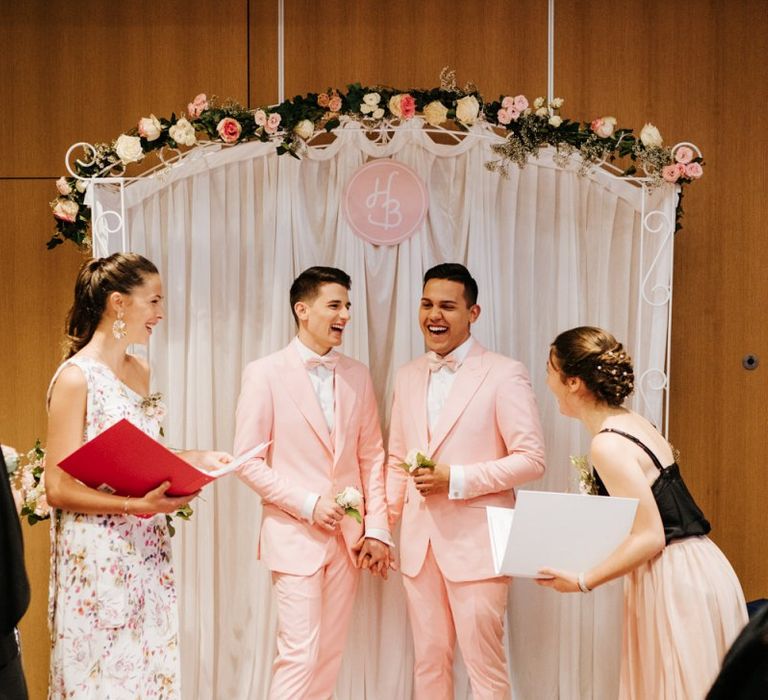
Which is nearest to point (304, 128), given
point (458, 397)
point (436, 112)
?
point (436, 112)

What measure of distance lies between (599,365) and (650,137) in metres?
1.26

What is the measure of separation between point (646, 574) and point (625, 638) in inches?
11.6

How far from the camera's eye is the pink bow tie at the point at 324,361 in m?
3.98

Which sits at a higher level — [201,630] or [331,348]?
[331,348]

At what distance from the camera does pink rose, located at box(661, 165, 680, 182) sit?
13.0 ft

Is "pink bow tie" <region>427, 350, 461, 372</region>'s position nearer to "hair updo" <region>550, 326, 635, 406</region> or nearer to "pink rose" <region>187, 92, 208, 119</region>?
"hair updo" <region>550, 326, 635, 406</region>

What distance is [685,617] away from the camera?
10.0 feet

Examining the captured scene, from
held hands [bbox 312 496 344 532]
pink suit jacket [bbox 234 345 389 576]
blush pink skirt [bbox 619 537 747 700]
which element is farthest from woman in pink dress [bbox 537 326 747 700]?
pink suit jacket [bbox 234 345 389 576]

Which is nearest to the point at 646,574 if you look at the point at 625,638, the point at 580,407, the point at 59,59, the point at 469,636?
the point at 625,638

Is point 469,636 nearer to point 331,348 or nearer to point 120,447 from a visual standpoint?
point 331,348

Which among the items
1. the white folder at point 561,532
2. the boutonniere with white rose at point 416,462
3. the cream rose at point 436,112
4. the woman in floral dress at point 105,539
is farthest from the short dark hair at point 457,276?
the woman in floral dress at point 105,539

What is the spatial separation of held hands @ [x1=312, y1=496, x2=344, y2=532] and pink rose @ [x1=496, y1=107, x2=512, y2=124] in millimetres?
1813

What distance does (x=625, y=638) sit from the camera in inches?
130

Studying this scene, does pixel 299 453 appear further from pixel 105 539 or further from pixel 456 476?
pixel 105 539
